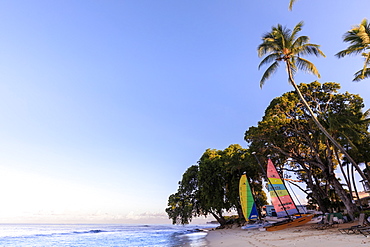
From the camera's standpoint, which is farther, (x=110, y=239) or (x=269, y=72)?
(x=110, y=239)

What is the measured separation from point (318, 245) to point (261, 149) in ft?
53.9

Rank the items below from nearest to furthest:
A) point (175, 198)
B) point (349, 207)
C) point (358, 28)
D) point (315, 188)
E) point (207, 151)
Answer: point (358, 28) < point (349, 207) < point (315, 188) < point (207, 151) < point (175, 198)

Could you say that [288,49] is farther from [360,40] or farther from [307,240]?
[307,240]

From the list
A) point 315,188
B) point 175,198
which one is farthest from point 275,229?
point 175,198

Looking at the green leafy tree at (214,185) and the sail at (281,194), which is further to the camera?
the green leafy tree at (214,185)

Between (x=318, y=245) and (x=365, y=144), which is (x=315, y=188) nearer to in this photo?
(x=365, y=144)

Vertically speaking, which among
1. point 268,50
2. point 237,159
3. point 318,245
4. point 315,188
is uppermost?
point 268,50

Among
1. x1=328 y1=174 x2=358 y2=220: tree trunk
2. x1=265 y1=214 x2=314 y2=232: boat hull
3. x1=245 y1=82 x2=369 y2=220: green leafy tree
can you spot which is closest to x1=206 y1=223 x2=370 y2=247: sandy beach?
x1=265 y1=214 x2=314 y2=232: boat hull

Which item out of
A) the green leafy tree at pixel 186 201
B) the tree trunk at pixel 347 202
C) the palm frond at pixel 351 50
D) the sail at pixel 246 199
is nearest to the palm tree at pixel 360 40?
the palm frond at pixel 351 50

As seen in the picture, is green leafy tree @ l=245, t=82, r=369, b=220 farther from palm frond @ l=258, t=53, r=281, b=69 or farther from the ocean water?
the ocean water

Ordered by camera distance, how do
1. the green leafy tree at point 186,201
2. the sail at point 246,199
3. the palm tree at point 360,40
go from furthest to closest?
1. the green leafy tree at point 186,201
2. the sail at point 246,199
3. the palm tree at point 360,40

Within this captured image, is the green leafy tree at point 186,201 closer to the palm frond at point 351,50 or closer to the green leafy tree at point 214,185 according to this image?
the green leafy tree at point 214,185

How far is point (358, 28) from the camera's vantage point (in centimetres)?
1808

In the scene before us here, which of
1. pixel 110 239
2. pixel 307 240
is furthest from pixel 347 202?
pixel 110 239
